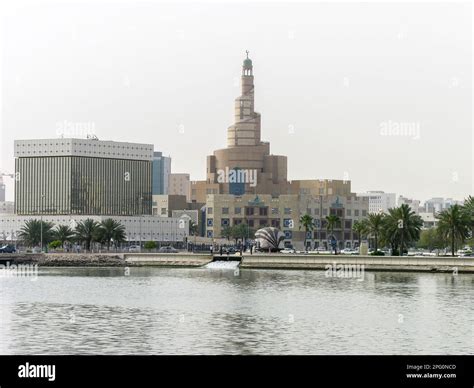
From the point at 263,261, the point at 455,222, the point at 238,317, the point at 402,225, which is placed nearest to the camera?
the point at 238,317

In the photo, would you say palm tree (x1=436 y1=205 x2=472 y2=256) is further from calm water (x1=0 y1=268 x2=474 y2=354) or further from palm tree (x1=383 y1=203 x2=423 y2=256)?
calm water (x1=0 y1=268 x2=474 y2=354)

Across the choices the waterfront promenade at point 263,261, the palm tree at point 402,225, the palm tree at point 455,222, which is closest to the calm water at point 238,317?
the waterfront promenade at point 263,261

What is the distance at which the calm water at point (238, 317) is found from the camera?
53344 mm

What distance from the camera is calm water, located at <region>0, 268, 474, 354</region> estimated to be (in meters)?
53.3

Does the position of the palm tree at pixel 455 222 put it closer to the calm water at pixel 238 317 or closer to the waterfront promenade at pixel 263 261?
the waterfront promenade at pixel 263 261

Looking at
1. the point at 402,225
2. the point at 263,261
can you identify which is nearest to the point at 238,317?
the point at 263,261

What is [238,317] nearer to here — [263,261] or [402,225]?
[263,261]

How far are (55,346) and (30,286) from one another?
55.7 meters

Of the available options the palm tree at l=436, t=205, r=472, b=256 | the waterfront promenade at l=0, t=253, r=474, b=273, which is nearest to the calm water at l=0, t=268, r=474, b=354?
the waterfront promenade at l=0, t=253, r=474, b=273

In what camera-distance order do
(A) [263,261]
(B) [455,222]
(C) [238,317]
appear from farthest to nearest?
(A) [263,261] → (B) [455,222] → (C) [238,317]

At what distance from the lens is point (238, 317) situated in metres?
69.4

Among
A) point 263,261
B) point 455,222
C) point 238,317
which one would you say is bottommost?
point 238,317
